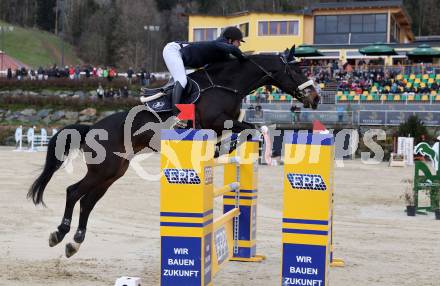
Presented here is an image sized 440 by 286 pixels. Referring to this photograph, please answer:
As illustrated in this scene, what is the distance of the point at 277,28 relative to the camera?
45.7 metres

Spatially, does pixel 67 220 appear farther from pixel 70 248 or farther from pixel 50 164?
pixel 50 164

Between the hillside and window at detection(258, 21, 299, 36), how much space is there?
30716mm

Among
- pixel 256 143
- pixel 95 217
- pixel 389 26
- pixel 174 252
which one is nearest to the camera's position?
pixel 174 252

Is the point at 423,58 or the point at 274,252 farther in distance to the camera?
the point at 423,58

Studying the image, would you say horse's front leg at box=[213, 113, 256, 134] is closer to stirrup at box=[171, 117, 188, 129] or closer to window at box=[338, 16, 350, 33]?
stirrup at box=[171, 117, 188, 129]

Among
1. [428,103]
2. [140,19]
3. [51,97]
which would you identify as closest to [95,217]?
[428,103]

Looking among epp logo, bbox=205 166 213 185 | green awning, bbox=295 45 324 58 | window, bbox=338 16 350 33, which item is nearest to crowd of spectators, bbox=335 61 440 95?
green awning, bbox=295 45 324 58

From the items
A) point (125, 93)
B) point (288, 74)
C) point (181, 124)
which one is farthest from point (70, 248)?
point (125, 93)

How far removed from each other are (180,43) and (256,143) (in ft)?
4.52

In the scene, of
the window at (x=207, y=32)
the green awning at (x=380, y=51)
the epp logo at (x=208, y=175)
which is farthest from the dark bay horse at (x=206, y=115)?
the window at (x=207, y=32)

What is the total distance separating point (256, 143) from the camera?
6727 mm

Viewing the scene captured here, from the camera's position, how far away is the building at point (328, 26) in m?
42.8

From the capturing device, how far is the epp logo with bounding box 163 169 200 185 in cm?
466

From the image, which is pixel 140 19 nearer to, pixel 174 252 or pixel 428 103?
pixel 428 103
